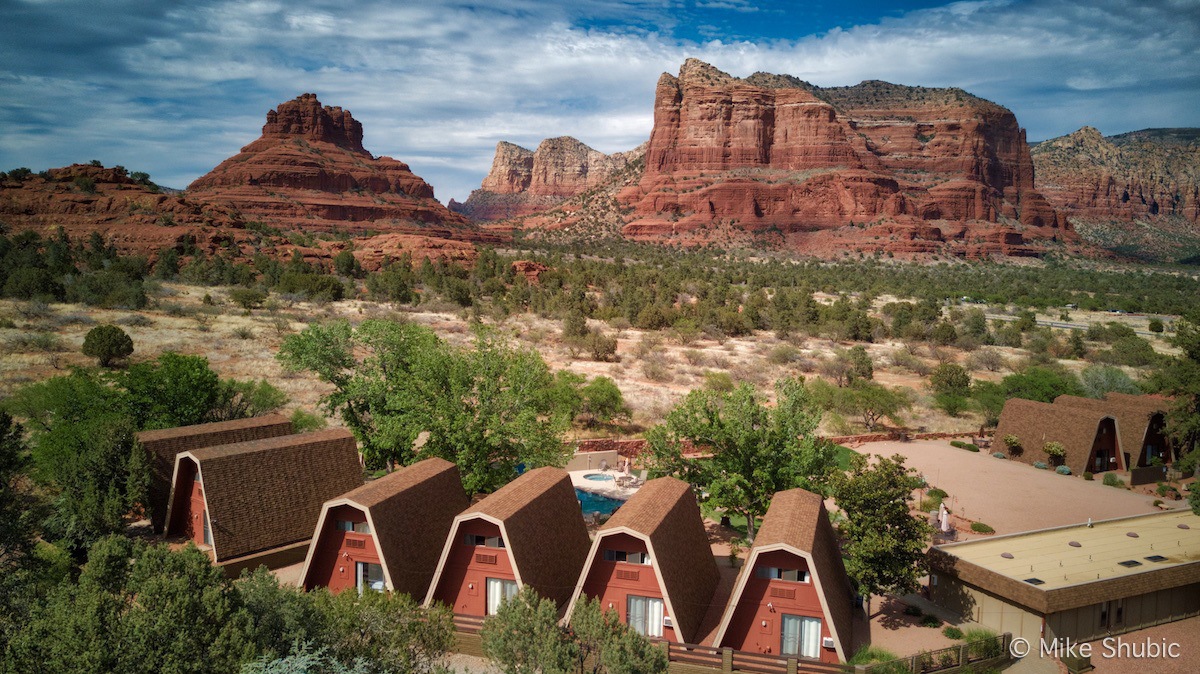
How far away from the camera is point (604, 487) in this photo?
29938 mm

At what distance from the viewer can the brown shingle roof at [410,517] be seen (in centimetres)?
1850

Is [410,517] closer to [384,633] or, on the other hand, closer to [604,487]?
[384,633]

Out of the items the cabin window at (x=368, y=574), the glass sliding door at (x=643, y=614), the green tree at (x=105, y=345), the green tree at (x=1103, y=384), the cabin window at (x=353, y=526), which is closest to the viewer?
the glass sliding door at (x=643, y=614)

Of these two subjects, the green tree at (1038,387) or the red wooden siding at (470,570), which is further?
the green tree at (1038,387)

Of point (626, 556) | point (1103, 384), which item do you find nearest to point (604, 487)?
point (626, 556)

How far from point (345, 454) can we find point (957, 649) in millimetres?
19073

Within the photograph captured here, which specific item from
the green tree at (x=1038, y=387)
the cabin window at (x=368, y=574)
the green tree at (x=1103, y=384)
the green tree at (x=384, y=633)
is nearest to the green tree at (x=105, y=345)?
the cabin window at (x=368, y=574)

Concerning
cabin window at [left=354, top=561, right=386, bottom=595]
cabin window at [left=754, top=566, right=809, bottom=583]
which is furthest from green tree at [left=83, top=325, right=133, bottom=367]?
A: cabin window at [left=754, top=566, right=809, bottom=583]

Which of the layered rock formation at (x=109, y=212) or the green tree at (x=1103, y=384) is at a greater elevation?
the layered rock formation at (x=109, y=212)

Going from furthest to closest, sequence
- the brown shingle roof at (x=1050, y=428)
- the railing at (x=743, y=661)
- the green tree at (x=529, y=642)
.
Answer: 1. the brown shingle roof at (x=1050, y=428)
2. the railing at (x=743, y=661)
3. the green tree at (x=529, y=642)

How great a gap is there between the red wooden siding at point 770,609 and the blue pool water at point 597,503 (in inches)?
419

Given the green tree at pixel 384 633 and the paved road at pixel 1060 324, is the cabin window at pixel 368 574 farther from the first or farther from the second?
the paved road at pixel 1060 324

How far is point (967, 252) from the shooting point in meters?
155

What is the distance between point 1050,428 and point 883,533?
22.3 m
